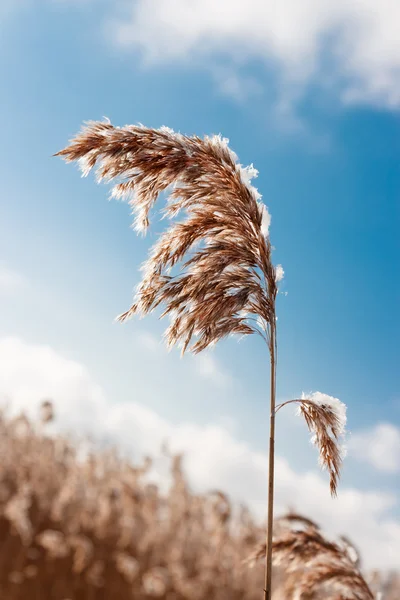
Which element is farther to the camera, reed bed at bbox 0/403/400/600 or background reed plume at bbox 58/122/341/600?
reed bed at bbox 0/403/400/600

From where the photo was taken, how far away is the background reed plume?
10.1 feet

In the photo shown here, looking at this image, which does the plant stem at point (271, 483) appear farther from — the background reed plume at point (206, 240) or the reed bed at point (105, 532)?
the reed bed at point (105, 532)

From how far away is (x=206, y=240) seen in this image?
10.7 ft

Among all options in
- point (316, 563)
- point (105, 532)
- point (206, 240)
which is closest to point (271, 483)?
point (316, 563)

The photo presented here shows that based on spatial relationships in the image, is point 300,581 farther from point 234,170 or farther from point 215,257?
point 234,170

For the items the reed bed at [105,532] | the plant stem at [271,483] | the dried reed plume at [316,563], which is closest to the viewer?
the plant stem at [271,483]

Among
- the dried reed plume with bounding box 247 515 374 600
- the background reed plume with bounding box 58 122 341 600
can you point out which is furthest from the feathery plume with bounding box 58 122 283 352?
the dried reed plume with bounding box 247 515 374 600

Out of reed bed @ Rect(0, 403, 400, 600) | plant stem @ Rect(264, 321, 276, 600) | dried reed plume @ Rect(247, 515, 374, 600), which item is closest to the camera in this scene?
plant stem @ Rect(264, 321, 276, 600)

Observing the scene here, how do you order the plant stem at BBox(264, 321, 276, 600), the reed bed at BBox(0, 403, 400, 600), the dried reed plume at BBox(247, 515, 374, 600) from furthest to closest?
the reed bed at BBox(0, 403, 400, 600)
the dried reed plume at BBox(247, 515, 374, 600)
the plant stem at BBox(264, 321, 276, 600)

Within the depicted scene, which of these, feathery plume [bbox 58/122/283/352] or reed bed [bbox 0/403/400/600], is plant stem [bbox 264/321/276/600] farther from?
reed bed [bbox 0/403/400/600]

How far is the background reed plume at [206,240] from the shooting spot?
10.1ft

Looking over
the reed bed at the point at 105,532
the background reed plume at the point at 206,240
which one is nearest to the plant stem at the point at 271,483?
the background reed plume at the point at 206,240

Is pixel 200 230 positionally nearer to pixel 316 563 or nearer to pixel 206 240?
pixel 206 240

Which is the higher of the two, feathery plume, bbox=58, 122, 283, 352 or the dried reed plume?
feathery plume, bbox=58, 122, 283, 352
